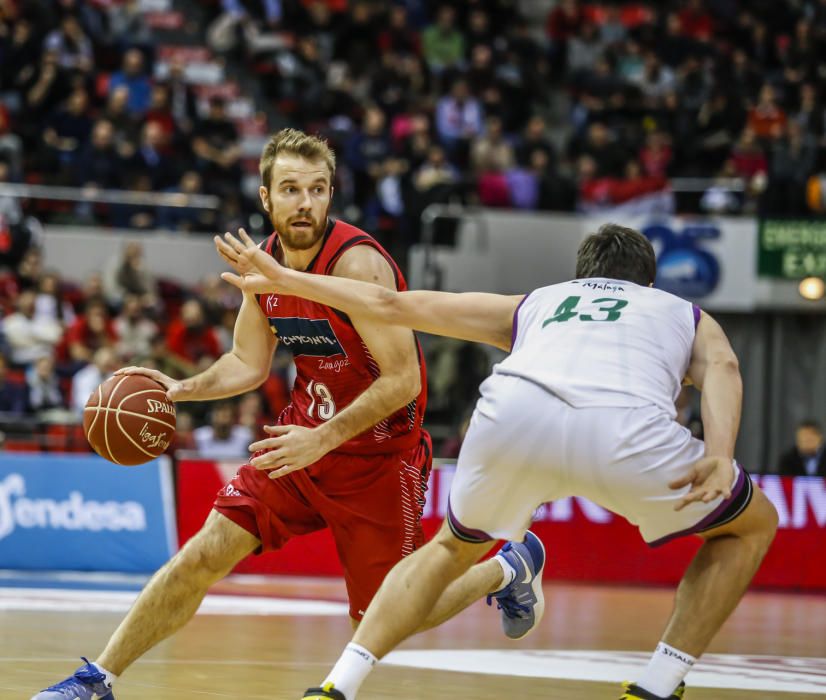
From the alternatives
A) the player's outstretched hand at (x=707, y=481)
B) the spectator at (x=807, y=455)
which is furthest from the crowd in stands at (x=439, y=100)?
the player's outstretched hand at (x=707, y=481)

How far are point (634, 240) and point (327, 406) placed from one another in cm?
148

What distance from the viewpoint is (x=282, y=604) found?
10.9 meters

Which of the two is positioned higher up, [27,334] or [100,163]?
[100,163]

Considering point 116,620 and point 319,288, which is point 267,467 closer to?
point 319,288

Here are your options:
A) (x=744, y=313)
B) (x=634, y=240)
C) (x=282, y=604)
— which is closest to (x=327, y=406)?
(x=634, y=240)

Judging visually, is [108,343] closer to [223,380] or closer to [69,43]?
[69,43]

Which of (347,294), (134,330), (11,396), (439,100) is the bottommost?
(11,396)

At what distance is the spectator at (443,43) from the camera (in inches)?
861

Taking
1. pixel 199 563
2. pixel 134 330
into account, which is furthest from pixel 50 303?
pixel 199 563

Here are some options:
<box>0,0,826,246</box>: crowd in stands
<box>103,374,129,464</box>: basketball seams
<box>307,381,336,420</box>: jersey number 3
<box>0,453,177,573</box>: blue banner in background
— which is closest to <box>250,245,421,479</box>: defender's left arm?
<box>307,381,336,420</box>: jersey number 3

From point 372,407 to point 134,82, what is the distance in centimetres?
1381

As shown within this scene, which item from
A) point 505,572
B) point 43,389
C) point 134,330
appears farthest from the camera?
point 134,330

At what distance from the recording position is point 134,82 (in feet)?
60.8

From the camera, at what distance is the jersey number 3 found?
5965 millimetres
